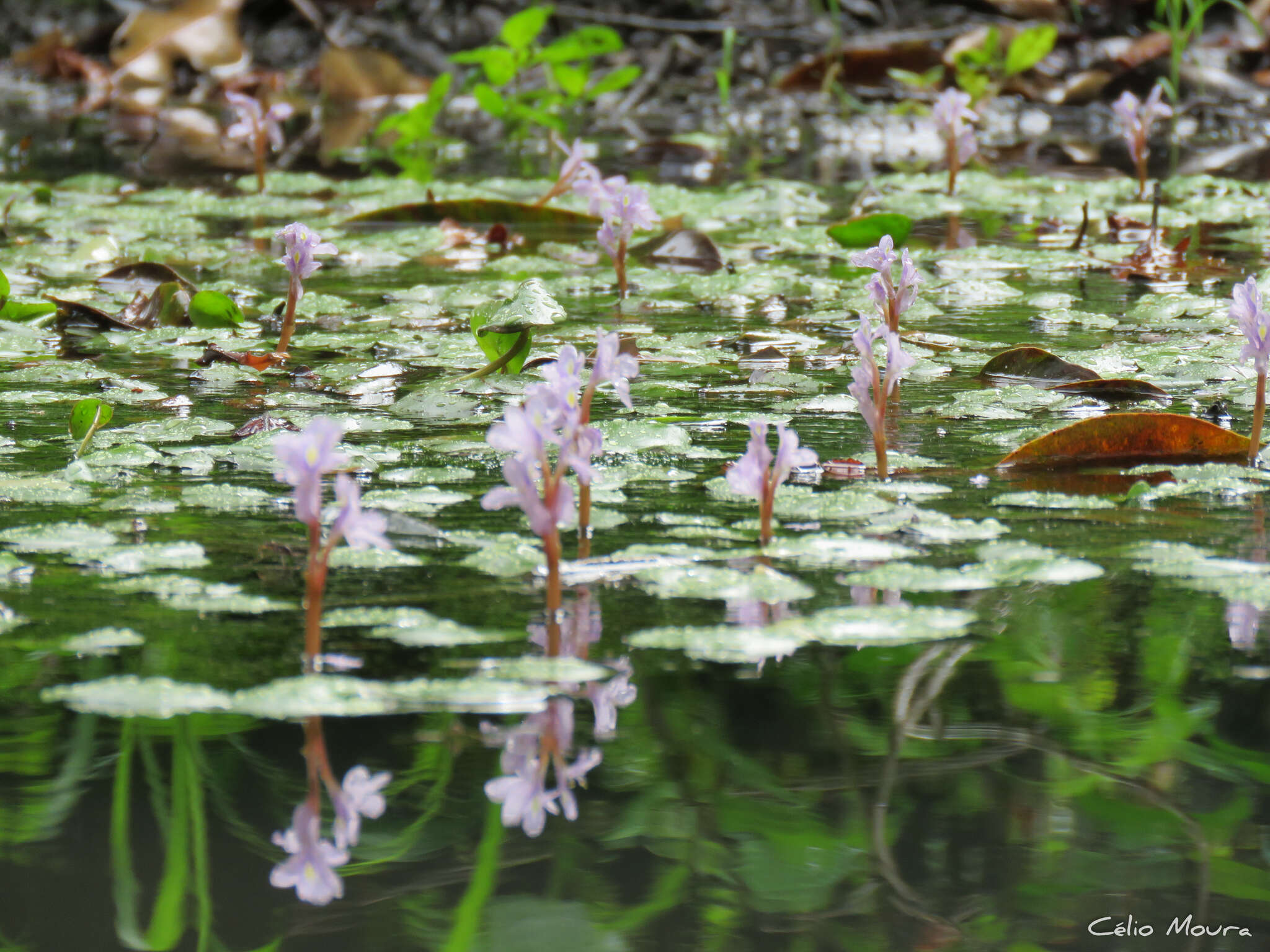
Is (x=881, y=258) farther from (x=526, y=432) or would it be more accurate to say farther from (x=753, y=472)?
(x=526, y=432)

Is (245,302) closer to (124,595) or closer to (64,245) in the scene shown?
(64,245)

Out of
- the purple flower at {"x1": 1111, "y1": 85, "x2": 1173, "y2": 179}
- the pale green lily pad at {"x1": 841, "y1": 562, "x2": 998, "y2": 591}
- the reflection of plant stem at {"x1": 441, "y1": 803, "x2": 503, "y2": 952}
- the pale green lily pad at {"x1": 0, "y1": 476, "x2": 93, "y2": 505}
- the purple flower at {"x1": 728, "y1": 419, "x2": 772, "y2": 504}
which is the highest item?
the purple flower at {"x1": 1111, "y1": 85, "x2": 1173, "y2": 179}

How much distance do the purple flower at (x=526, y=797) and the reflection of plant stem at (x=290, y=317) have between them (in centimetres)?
122

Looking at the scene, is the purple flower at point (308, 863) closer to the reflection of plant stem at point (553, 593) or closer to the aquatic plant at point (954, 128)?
the reflection of plant stem at point (553, 593)

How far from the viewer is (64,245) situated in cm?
317

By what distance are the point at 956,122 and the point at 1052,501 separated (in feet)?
7.71

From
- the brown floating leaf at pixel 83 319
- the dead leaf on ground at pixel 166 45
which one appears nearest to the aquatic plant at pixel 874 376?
the brown floating leaf at pixel 83 319

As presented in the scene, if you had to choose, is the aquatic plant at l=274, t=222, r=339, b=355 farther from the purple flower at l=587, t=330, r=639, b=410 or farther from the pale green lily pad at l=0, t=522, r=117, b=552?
the purple flower at l=587, t=330, r=639, b=410

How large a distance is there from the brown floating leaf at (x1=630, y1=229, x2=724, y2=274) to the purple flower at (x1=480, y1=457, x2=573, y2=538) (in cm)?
189

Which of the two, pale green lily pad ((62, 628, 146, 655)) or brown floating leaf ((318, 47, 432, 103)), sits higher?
brown floating leaf ((318, 47, 432, 103))

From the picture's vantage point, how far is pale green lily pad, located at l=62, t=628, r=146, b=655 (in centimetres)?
102

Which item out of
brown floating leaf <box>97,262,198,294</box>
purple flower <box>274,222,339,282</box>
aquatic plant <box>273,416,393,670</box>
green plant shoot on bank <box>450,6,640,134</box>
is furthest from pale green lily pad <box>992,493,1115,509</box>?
green plant shoot on bank <box>450,6,640,134</box>

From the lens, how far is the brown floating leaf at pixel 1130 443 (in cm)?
146

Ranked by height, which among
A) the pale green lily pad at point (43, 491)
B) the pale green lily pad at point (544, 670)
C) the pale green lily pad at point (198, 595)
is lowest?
the pale green lily pad at point (43, 491)
